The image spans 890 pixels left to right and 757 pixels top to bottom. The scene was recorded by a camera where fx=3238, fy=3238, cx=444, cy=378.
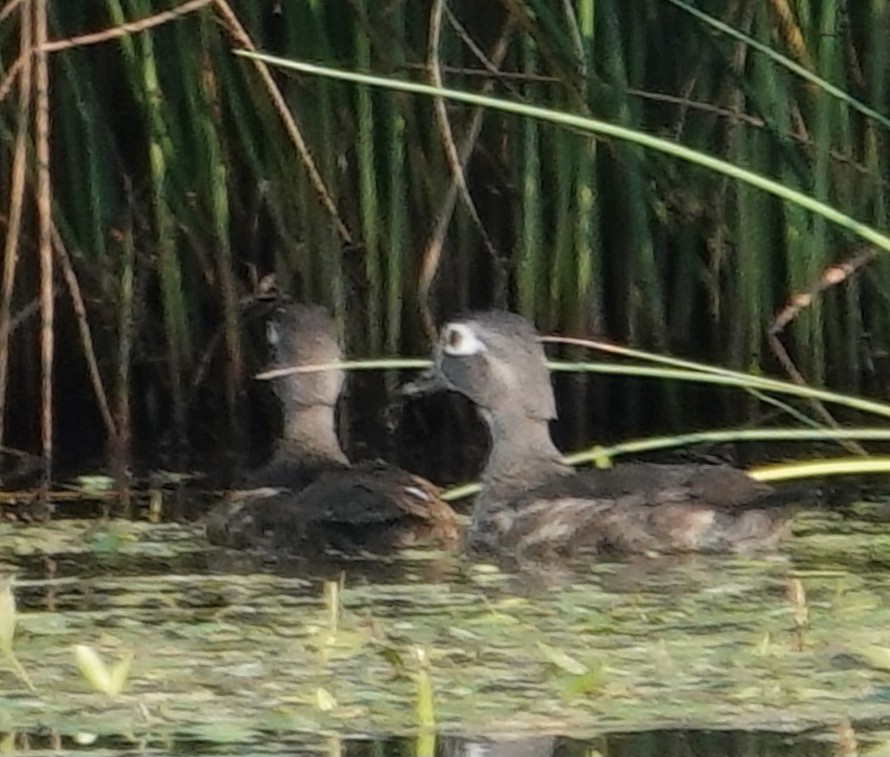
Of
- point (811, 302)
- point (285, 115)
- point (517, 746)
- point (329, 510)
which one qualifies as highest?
point (285, 115)

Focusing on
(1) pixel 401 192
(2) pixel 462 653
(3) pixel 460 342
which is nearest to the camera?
(2) pixel 462 653

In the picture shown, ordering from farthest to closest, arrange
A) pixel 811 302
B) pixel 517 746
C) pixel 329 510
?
pixel 811 302 → pixel 329 510 → pixel 517 746

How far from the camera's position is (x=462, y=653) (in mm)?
4629

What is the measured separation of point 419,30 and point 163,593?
2.01 metres

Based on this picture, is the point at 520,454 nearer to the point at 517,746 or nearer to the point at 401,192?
the point at 401,192

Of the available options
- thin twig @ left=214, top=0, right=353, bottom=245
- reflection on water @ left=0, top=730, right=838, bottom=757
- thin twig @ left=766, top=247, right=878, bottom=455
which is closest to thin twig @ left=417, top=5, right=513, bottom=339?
thin twig @ left=214, top=0, right=353, bottom=245

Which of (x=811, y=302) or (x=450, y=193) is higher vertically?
(x=450, y=193)

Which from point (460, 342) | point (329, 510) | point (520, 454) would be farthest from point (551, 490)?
point (460, 342)

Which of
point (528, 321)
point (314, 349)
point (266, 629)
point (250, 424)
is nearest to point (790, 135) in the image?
point (528, 321)

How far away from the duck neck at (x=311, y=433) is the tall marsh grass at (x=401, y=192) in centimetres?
34

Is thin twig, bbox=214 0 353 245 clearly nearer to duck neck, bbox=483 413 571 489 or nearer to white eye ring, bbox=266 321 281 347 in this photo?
white eye ring, bbox=266 321 281 347

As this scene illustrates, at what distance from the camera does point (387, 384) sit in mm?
7750

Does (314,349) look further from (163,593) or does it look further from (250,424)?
(163,593)

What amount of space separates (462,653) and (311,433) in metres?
2.31
